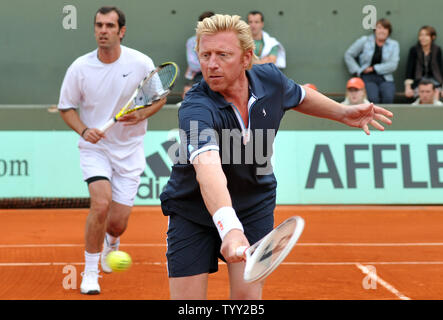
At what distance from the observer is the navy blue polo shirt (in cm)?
390

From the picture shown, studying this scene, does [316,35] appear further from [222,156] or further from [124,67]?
[222,156]

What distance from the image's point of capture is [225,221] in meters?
3.35

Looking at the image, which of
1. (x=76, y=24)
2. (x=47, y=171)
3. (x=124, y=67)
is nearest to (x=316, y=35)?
(x=76, y=24)

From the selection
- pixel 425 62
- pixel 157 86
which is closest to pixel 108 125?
pixel 157 86

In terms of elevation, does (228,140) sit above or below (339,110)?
below

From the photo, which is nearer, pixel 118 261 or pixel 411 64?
pixel 118 261

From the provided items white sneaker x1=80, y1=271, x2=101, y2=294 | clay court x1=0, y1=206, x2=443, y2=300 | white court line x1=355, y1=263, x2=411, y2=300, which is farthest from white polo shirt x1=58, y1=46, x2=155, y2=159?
white court line x1=355, y1=263, x2=411, y2=300

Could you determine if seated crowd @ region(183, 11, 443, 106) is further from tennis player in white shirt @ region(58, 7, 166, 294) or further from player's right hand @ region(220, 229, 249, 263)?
player's right hand @ region(220, 229, 249, 263)

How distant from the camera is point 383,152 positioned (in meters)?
12.0

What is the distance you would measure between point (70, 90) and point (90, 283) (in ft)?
5.74

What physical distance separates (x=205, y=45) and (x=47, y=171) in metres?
8.36

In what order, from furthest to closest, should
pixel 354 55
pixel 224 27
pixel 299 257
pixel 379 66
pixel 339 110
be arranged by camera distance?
pixel 354 55
pixel 379 66
pixel 299 257
pixel 339 110
pixel 224 27

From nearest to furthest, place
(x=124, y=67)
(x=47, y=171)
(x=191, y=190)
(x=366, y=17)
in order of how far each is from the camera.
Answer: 1. (x=191, y=190)
2. (x=124, y=67)
3. (x=47, y=171)
4. (x=366, y=17)

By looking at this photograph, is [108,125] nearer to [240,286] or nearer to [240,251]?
[240,286]
